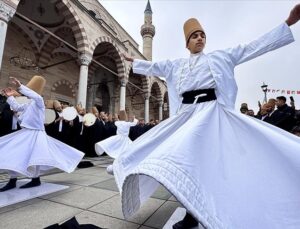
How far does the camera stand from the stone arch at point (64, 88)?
1411cm

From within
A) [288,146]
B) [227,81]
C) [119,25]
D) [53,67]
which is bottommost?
[288,146]

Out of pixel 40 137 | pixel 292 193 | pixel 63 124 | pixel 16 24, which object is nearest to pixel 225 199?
pixel 292 193

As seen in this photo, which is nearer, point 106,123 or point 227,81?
point 227,81

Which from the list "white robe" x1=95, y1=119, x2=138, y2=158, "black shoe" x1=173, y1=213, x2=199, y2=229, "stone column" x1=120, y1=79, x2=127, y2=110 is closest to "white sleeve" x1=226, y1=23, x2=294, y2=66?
"black shoe" x1=173, y1=213, x2=199, y2=229

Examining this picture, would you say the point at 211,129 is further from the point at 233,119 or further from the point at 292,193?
the point at 292,193

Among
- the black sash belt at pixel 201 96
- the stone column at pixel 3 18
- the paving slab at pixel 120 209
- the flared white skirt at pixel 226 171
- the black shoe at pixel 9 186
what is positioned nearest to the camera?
the flared white skirt at pixel 226 171

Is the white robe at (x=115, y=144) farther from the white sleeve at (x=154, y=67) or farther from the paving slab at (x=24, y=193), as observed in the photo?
the white sleeve at (x=154, y=67)

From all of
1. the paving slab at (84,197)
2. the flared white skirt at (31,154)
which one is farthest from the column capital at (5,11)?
the paving slab at (84,197)

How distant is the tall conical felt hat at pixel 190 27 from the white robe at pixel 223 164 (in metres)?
0.48

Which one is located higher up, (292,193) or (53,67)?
(53,67)

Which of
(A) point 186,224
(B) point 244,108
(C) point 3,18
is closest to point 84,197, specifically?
(A) point 186,224

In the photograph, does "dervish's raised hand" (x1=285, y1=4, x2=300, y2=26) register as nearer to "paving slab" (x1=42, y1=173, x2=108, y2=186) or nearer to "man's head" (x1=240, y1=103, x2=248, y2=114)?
"paving slab" (x1=42, y1=173, x2=108, y2=186)

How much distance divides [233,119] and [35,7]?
14.4m

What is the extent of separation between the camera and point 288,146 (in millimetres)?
1379
